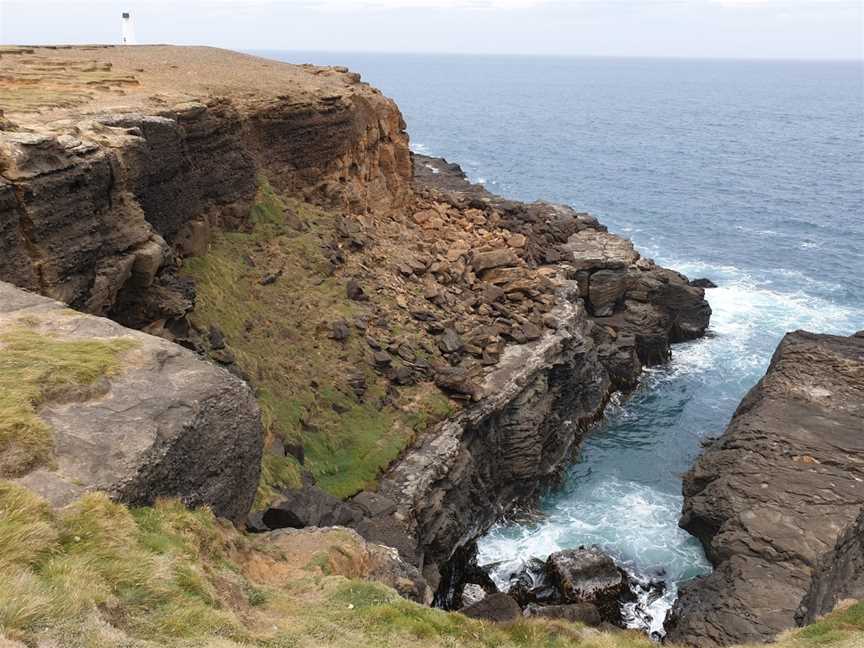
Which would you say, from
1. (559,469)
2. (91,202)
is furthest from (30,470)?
(559,469)

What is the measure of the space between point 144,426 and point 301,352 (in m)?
18.9

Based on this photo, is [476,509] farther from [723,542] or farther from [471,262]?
[471,262]

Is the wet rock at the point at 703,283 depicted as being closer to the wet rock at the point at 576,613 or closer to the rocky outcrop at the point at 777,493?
the rocky outcrop at the point at 777,493

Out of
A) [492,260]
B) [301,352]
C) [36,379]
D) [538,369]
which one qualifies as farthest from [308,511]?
[492,260]

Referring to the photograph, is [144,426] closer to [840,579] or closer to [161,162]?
[161,162]

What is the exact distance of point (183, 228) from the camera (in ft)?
113

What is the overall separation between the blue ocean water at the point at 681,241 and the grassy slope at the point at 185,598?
19.0 metres

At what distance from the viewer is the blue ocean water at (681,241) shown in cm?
3997

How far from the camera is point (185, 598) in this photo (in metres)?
13.3

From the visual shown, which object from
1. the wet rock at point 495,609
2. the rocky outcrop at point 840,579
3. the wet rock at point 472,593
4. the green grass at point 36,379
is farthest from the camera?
the wet rock at point 472,593

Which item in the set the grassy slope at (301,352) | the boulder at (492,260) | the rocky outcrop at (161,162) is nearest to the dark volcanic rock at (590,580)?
the grassy slope at (301,352)

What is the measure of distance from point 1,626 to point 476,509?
2838 cm

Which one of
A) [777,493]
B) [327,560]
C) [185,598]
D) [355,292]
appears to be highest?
[185,598]

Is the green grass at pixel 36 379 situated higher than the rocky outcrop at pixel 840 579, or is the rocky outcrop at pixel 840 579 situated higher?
the green grass at pixel 36 379
